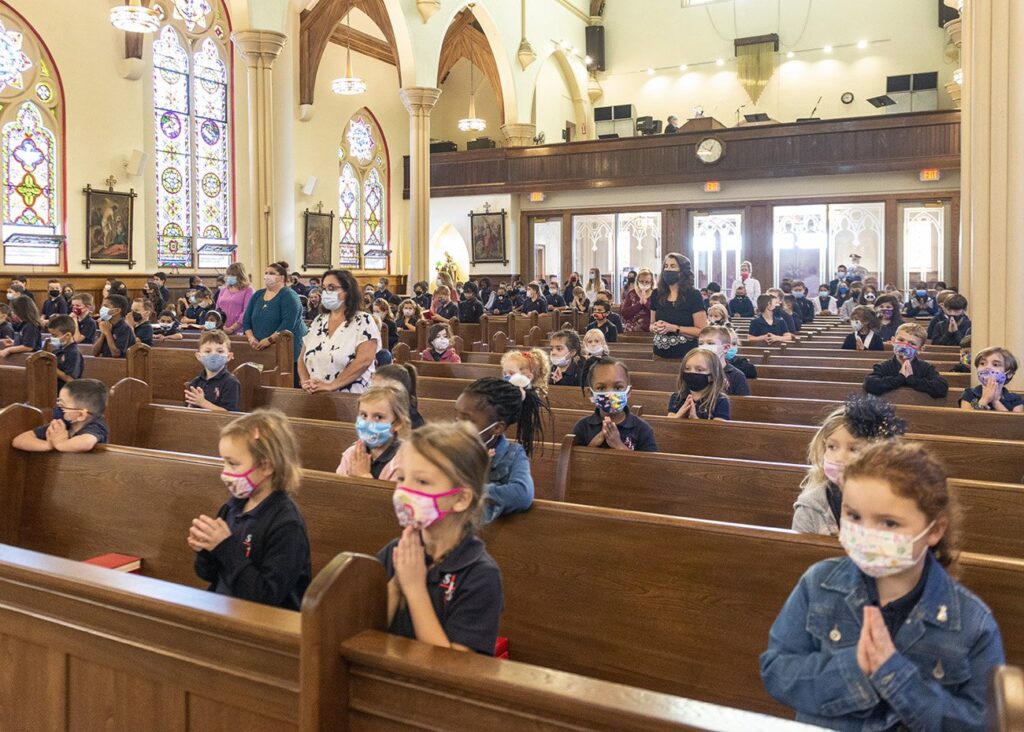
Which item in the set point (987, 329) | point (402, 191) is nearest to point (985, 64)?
point (987, 329)

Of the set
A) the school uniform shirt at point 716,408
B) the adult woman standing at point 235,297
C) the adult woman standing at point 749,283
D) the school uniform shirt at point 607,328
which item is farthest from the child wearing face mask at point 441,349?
the adult woman standing at point 749,283

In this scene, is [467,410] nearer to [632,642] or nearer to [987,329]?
[632,642]

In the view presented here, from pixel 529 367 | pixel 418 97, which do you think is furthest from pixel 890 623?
pixel 418 97

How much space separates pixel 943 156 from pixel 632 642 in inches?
681

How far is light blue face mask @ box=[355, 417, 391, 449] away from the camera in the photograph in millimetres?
3426

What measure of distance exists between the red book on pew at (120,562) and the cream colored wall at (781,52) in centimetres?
2215

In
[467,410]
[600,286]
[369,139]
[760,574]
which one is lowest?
[760,574]

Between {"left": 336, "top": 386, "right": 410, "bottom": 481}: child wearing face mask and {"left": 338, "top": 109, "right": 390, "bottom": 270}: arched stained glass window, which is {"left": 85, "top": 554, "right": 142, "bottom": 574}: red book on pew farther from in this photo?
{"left": 338, "top": 109, "right": 390, "bottom": 270}: arched stained glass window

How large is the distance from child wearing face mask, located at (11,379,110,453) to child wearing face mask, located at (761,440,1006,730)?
9.47 feet

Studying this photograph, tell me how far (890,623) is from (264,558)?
1612 mm

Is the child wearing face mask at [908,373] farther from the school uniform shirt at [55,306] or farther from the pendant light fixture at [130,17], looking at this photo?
the school uniform shirt at [55,306]

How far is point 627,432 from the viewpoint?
13.2ft

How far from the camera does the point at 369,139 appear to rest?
23.6 metres

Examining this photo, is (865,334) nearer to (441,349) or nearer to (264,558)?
(441,349)
